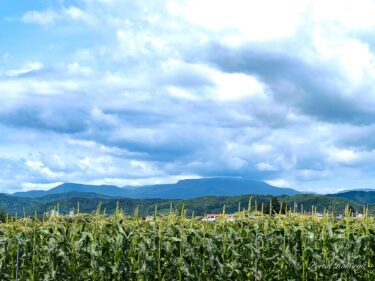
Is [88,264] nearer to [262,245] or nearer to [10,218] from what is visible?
[10,218]

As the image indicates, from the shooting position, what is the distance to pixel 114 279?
47.9 feet

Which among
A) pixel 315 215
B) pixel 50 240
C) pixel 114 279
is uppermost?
pixel 315 215

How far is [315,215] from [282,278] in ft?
6.29

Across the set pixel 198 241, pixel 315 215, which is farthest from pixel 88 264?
pixel 315 215

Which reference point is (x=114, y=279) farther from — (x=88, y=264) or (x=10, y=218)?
(x=10, y=218)

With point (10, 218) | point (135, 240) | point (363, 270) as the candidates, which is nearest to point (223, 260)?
point (135, 240)

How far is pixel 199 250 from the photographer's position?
14.7 m

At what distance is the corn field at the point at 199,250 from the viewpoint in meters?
14.3

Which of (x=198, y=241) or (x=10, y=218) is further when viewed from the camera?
(x=10, y=218)

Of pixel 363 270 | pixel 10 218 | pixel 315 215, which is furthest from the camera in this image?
pixel 10 218

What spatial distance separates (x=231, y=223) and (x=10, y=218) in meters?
6.52

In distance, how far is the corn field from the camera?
14289 millimetres

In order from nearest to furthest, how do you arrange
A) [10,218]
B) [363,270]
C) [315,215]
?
[363,270]
[315,215]
[10,218]

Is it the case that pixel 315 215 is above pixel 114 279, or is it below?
above
